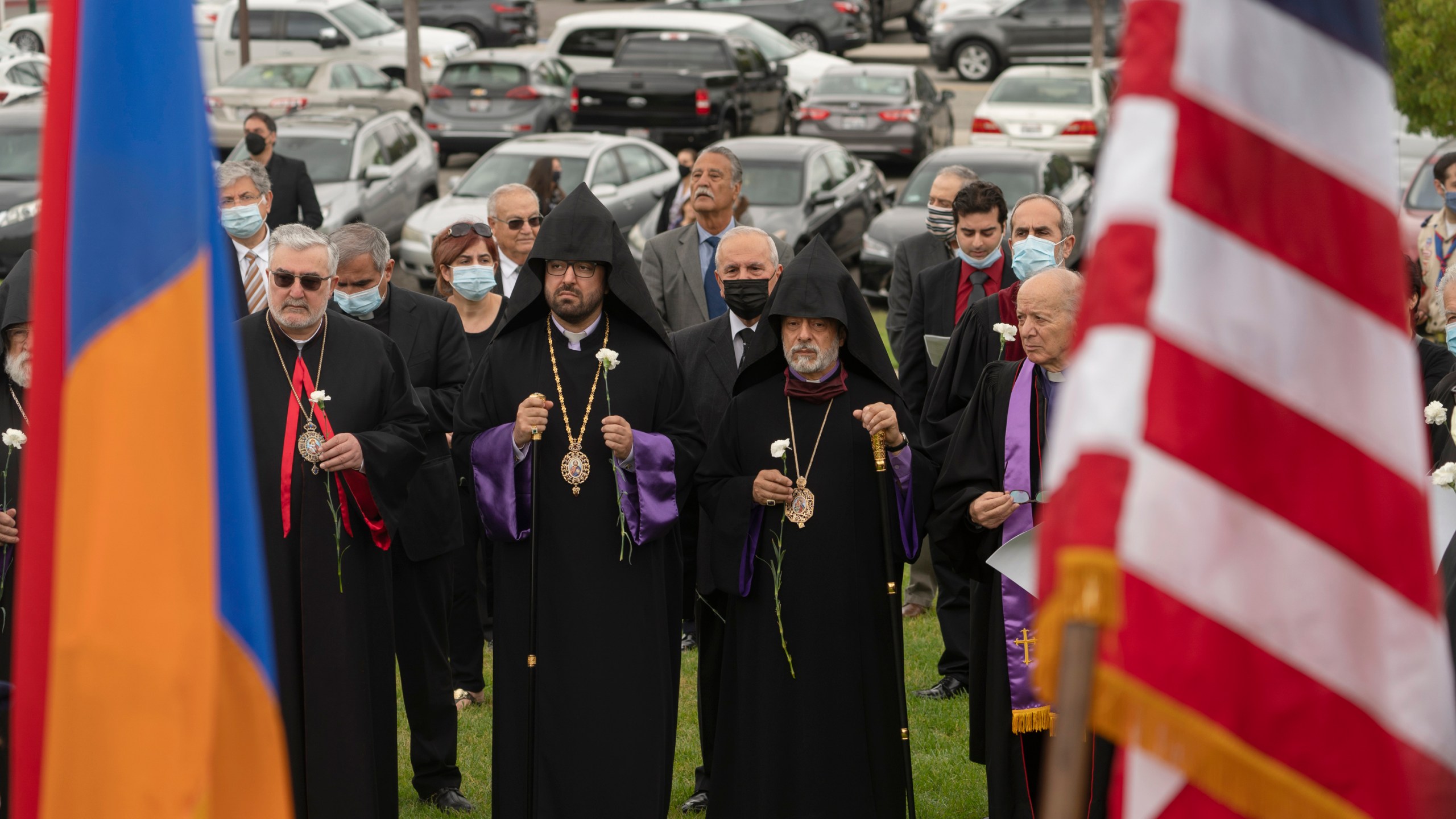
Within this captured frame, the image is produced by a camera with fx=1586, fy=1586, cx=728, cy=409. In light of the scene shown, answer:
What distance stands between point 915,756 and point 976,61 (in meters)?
29.4

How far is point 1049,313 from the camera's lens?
5.74 m

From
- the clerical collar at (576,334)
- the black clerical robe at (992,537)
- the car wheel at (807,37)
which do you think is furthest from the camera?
the car wheel at (807,37)

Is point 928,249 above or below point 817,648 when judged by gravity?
above

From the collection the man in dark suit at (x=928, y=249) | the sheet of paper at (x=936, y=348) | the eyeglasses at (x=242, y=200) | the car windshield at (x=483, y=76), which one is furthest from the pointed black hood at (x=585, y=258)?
the car windshield at (x=483, y=76)

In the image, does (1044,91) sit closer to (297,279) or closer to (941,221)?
(941,221)

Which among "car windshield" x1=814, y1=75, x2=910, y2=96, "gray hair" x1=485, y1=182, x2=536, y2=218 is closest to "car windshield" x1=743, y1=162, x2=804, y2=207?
"car windshield" x1=814, y1=75, x2=910, y2=96

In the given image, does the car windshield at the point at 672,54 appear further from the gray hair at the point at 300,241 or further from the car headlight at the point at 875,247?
the gray hair at the point at 300,241

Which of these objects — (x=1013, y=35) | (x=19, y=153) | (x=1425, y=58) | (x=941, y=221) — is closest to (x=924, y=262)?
(x=941, y=221)

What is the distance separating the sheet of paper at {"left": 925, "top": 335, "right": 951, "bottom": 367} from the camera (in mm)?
8016

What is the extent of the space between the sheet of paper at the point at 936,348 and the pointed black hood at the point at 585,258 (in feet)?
6.33

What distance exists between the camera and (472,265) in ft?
26.8

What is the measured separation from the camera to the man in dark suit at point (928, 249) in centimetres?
953

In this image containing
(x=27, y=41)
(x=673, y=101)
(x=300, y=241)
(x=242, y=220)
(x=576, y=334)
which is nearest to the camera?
(x=300, y=241)

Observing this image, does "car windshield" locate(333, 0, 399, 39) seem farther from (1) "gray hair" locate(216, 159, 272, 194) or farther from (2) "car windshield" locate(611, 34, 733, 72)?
(1) "gray hair" locate(216, 159, 272, 194)
